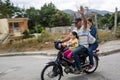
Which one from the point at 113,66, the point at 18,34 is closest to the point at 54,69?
the point at 113,66

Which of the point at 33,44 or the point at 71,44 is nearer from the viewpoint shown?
the point at 71,44

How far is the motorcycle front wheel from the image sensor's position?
808 cm

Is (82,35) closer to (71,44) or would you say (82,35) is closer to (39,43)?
(71,44)

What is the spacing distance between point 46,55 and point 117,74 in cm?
778

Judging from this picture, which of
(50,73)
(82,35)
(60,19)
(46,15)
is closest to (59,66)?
(50,73)

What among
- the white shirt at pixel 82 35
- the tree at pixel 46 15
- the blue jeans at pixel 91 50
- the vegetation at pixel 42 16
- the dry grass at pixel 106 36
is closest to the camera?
the white shirt at pixel 82 35

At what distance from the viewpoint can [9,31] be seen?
49562mm

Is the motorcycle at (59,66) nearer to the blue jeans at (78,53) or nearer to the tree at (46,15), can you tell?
the blue jeans at (78,53)

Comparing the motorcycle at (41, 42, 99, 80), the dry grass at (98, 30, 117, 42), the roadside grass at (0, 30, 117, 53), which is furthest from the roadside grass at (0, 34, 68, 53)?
the motorcycle at (41, 42, 99, 80)

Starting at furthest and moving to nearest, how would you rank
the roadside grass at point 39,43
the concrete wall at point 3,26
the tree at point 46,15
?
the tree at point 46,15 < the concrete wall at point 3,26 < the roadside grass at point 39,43

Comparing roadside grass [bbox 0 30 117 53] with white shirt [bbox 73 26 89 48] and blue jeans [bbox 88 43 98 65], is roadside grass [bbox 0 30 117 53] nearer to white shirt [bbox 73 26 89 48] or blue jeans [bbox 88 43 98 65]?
blue jeans [bbox 88 43 98 65]

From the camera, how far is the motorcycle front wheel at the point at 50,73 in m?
8.08

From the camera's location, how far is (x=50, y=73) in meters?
8.14

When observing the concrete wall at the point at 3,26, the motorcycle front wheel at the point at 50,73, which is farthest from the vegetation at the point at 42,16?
the motorcycle front wheel at the point at 50,73
